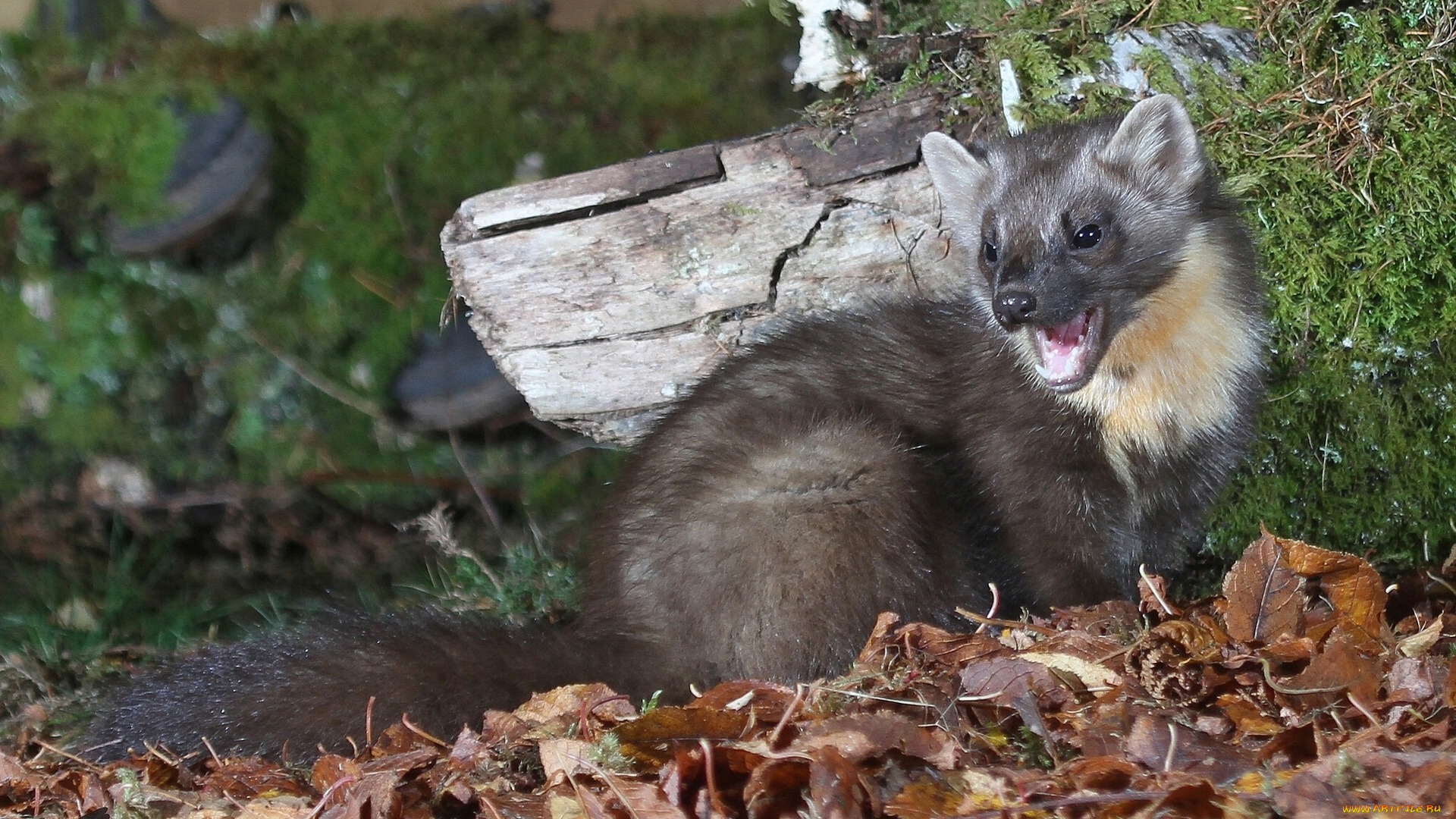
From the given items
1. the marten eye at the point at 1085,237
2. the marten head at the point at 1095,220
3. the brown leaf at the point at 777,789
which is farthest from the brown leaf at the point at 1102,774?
the marten eye at the point at 1085,237

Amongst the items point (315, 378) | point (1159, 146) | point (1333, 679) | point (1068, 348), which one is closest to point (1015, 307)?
point (1068, 348)

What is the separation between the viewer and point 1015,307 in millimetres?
2930

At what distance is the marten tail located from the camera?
9.25ft

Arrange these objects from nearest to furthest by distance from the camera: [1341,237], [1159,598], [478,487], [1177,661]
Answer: [1177,661]
[1159,598]
[1341,237]
[478,487]

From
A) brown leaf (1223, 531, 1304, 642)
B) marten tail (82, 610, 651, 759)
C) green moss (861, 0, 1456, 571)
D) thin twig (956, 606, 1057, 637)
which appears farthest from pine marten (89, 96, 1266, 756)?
brown leaf (1223, 531, 1304, 642)

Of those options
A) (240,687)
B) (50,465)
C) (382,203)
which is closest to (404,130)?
(382,203)

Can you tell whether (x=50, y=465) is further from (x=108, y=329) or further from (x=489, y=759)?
(x=489, y=759)

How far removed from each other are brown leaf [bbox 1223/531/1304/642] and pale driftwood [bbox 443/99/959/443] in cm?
154

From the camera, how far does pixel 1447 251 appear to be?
3.52 meters

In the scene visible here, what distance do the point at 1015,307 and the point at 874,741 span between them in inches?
49.6

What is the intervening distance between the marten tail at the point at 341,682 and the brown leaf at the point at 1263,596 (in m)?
1.44

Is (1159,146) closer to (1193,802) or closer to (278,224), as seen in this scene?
(1193,802)

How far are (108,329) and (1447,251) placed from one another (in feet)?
18.2

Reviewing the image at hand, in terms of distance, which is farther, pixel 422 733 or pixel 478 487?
pixel 478 487
